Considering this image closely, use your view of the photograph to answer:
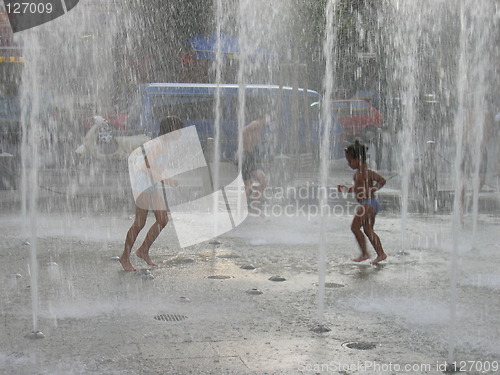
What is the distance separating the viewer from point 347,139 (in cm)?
1986

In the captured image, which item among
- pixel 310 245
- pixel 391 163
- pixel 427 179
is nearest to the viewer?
pixel 310 245

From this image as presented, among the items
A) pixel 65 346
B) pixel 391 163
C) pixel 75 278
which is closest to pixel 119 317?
pixel 65 346

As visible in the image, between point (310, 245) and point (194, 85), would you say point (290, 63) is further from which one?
point (310, 245)

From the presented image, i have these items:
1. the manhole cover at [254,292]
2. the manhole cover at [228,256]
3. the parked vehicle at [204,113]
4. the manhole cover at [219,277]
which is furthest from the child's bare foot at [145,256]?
the parked vehicle at [204,113]

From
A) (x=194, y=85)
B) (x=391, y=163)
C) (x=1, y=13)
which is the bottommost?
(x=391, y=163)

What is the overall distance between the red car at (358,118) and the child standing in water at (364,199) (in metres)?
13.0

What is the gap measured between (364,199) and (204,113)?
12.8 m

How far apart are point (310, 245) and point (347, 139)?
1216 centimetres

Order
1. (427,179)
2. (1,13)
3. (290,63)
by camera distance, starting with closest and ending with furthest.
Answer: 1. (427,179)
2. (1,13)
3. (290,63)

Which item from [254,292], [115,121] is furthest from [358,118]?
[254,292]

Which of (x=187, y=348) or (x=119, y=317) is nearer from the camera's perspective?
(x=187, y=348)

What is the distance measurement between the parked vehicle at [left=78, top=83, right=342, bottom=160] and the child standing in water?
1159cm

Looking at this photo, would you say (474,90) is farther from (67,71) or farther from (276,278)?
(67,71)

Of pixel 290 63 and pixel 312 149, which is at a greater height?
pixel 290 63
